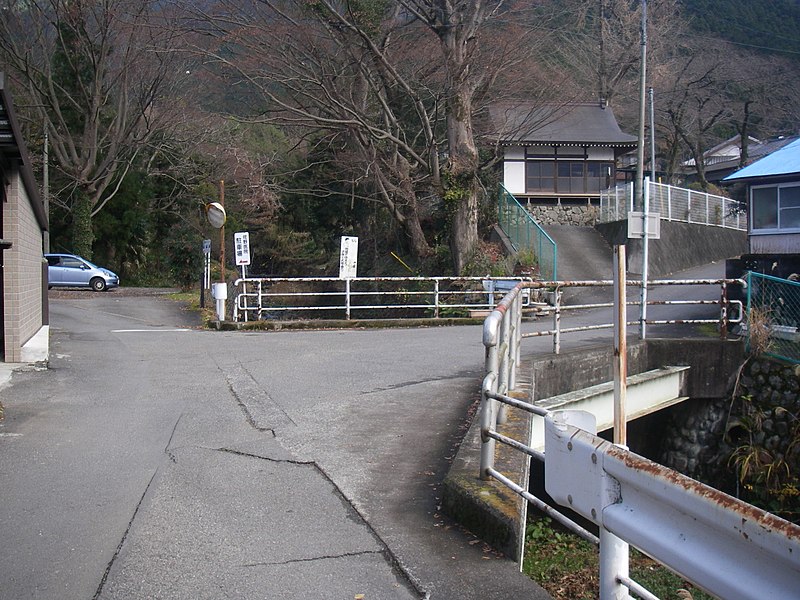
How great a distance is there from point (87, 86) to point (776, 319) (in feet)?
113

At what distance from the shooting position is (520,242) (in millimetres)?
27531

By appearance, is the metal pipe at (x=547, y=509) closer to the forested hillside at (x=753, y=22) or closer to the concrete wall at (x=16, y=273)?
the concrete wall at (x=16, y=273)

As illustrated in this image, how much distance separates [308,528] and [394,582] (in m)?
1.03

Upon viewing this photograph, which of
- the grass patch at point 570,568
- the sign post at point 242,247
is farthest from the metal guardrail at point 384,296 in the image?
the grass patch at point 570,568

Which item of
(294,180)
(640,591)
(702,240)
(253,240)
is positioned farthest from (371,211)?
(640,591)

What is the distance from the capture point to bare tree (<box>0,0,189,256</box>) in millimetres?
33031

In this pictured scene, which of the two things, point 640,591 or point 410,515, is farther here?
point 410,515

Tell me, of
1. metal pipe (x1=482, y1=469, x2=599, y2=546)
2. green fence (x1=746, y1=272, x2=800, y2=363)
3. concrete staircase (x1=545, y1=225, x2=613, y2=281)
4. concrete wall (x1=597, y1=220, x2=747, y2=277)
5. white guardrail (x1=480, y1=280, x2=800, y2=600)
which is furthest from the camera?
concrete wall (x1=597, y1=220, x2=747, y2=277)

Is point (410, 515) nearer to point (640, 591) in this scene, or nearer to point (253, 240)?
point (640, 591)

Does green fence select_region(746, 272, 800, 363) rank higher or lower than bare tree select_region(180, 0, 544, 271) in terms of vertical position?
lower

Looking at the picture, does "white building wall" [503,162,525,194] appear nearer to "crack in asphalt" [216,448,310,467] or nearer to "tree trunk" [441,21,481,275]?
"tree trunk" [441,21,481,275]

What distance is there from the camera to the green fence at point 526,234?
25344 millimetres

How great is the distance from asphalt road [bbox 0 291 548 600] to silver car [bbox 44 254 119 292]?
73.4 feet

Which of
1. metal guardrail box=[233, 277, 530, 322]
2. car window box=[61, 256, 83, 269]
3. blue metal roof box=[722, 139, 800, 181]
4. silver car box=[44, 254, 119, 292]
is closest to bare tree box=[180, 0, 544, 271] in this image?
metal guardrail box=[233, 277, 530, 322]
